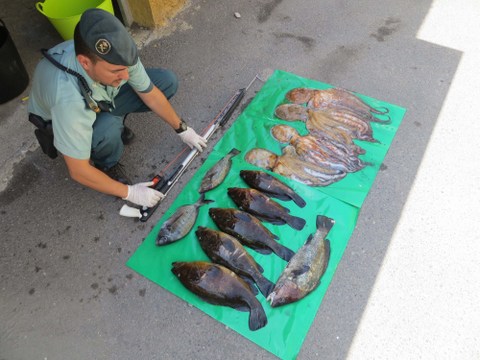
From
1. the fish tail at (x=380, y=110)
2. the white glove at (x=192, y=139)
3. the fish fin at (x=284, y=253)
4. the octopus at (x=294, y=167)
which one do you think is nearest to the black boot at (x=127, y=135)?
the white glove at (x=192, y=139)

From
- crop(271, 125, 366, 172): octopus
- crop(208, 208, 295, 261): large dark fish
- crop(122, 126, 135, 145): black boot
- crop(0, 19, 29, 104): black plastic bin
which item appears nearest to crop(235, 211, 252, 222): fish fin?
crop(208, 208, 295, 261): large dark fish

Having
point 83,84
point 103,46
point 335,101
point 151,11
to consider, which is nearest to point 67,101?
point 83,84

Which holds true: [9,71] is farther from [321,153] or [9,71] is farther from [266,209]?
[321,153]

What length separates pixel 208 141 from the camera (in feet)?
10.8

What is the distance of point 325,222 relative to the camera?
8.89 ft

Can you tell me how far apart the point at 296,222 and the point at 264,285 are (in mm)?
547

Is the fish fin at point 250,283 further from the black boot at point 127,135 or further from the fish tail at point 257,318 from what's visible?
the black boot at point 127,135

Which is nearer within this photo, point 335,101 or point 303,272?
point 303,272

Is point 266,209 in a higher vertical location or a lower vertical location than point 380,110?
lower

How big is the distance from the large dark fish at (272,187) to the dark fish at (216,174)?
25 centimetres

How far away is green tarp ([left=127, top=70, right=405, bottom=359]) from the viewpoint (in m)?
2.34

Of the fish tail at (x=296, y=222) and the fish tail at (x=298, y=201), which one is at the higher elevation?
the fish tail at (x=298, y=201)

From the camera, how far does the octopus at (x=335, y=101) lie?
3381 millimetres

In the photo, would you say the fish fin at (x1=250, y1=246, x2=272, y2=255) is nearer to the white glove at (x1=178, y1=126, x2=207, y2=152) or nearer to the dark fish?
the dark fish
